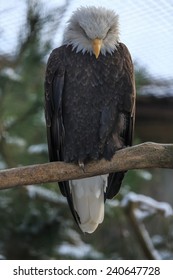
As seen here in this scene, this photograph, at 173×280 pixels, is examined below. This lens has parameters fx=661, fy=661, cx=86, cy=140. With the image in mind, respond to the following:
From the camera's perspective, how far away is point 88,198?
2166 mm

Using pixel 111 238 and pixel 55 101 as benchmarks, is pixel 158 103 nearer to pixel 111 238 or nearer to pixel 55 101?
pixel 111 238

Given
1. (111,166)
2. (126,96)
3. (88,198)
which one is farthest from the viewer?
(88,198)

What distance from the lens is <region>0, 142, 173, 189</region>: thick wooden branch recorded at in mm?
1738

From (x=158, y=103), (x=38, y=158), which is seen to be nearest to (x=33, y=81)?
(x=38, y=158)

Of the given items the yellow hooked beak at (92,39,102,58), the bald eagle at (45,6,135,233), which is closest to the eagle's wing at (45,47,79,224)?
the bald eagle at (45,6,135,233)

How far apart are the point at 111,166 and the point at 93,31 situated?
403 mm

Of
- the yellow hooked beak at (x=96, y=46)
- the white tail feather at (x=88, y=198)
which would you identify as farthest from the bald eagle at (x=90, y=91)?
the white tail feather at (x=88, y=198)

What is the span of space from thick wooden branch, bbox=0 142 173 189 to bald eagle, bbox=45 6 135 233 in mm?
72

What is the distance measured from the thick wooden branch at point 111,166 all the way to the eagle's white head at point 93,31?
313 millimetres

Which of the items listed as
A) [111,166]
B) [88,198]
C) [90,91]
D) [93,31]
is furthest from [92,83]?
[88,198]

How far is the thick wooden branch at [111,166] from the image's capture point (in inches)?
68.4

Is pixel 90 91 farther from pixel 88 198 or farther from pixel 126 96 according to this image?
pixel 88 198

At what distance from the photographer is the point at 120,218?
2789 mm

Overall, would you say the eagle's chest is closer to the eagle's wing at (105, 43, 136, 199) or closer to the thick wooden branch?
the eagle's wing at (105, 43, 136, 199)
